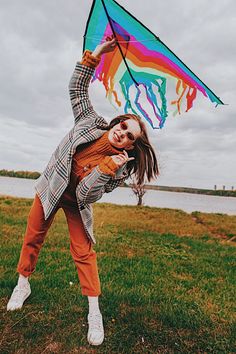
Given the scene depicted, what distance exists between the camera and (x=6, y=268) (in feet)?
15.0

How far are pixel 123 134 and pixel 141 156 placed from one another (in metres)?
0.38

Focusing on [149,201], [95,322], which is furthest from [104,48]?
[149,201]

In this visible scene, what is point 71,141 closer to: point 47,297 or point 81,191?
point 81,191

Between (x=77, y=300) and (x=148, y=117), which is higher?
(x=148, y=117)

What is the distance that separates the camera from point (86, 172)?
300cm

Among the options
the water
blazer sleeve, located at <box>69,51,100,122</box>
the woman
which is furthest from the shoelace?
the water

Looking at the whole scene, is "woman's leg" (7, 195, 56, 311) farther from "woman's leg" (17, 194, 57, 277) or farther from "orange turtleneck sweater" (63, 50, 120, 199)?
"orange turtleneck sweater" (63, 50, 120, 199)

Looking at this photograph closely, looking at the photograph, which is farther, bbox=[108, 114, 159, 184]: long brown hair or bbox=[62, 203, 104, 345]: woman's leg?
bbox=[108, 114, 159, 184]: long brown hair

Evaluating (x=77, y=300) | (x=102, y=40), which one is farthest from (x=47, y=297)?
(x=102, y=40)

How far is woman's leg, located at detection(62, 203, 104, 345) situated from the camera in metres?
3.03

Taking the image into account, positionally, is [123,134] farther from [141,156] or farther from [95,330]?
[95,330]

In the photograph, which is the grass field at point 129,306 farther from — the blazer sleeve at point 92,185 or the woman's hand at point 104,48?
the woman's hand at point 104,48

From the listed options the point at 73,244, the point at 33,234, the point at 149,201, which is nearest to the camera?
the point at 73,244

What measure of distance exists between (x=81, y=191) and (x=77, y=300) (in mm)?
1505
